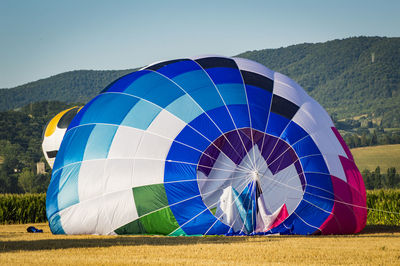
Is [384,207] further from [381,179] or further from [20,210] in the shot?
[381,179]

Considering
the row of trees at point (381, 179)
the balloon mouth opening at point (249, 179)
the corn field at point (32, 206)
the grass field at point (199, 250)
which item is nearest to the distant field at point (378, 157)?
the row of trees at point (381, 179)

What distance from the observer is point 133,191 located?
15289 millimetres

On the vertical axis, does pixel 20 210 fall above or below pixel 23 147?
above

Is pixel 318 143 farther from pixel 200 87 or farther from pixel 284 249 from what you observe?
pixel 284 249

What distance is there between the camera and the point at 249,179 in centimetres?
1549

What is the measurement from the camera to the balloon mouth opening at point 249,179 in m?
15.3

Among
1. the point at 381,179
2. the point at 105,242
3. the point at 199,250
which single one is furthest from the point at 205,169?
the point at 381,179

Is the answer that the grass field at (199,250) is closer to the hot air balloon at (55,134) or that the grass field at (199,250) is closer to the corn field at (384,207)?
the corn field at (384,207)

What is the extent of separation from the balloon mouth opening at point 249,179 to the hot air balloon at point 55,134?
14.1m

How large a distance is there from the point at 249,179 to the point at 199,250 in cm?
370

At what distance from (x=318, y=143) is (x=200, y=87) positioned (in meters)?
3.30

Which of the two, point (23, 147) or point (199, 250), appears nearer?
point (199, 250)

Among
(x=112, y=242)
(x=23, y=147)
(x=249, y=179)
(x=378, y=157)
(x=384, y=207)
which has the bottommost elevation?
(x=378, y=157)

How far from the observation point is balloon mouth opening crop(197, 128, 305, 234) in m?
15.3
